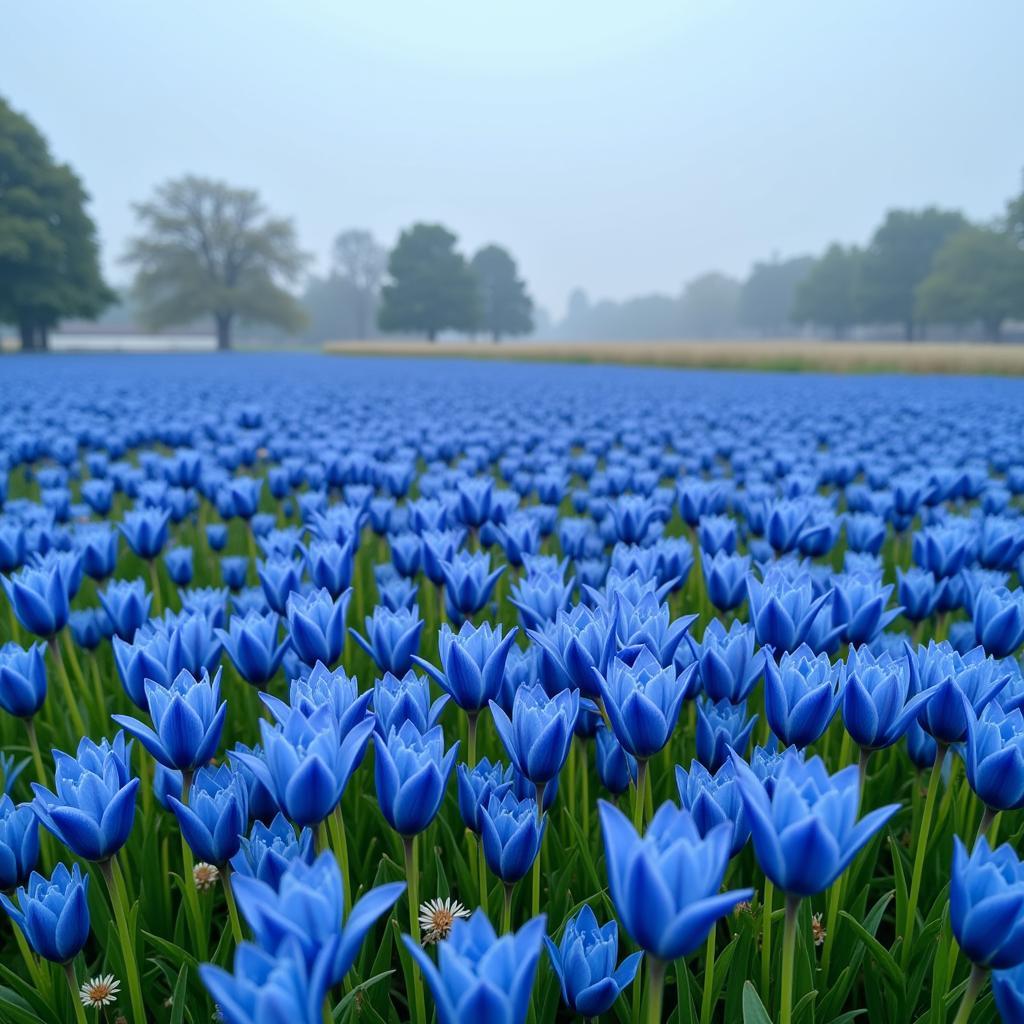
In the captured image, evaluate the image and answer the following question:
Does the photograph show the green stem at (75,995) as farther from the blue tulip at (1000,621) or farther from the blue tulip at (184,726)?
the blue tulip at (1000,621)

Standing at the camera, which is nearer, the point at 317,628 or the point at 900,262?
the point at 317,628

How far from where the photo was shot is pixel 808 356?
41.5 meters

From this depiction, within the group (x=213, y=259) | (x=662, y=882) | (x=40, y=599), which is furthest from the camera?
(x=213, y=259)

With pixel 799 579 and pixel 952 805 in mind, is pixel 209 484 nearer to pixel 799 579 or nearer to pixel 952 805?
pixel 799 579

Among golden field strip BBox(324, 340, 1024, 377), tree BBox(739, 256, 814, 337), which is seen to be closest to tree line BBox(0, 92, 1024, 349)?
golden field strip BBox(324, 340, 1024, 377)

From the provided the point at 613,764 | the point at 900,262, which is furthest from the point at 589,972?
the point at 900,262

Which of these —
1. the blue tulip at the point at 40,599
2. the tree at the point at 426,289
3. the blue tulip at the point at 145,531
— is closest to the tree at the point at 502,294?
the tree at the point at 426,289

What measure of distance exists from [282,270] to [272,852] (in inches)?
3044

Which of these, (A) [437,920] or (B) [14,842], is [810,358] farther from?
(B) [14,842]

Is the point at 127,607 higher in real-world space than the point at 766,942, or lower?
higher

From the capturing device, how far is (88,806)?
1.38 meters

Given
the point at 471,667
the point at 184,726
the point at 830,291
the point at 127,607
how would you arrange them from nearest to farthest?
the point at 184,726, the point at 471,667, the point at 127,607, the point at 830,291

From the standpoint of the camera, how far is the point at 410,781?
1.28m

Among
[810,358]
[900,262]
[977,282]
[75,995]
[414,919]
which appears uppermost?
[900,262]
